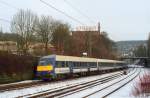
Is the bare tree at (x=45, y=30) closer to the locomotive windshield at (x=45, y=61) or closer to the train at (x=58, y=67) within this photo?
the train at (x=58, y=67)

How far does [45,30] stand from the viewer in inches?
2916

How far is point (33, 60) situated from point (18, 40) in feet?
→ 53.9

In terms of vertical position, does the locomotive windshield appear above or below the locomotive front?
above

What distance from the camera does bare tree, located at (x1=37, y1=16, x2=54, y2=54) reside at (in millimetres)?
71375

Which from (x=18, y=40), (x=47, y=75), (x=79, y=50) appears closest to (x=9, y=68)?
(x=47, y=75)

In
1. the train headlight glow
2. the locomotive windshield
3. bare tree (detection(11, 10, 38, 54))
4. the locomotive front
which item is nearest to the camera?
the locomotive front

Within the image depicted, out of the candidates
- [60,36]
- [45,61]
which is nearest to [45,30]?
[60,36]

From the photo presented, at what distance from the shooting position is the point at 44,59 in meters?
39.6

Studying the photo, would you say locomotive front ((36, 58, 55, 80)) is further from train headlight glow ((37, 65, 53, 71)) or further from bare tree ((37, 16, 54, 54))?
bare tree ((37, 16, 54, 54))

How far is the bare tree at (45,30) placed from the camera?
2810 inches

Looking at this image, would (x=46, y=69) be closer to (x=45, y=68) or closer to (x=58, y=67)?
(x=45, y=68)

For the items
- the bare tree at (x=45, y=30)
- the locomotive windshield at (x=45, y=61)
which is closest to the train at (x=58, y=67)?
the locomotive windshield at (x=45, y=61)

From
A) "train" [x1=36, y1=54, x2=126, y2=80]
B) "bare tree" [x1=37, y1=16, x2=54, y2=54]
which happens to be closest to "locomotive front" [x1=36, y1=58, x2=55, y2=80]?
"train" [x1=36, y1=54, x2=126, y2=80]

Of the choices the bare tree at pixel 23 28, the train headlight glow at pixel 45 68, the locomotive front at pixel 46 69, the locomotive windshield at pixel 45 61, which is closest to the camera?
the locomotive front at pixel 46 69
